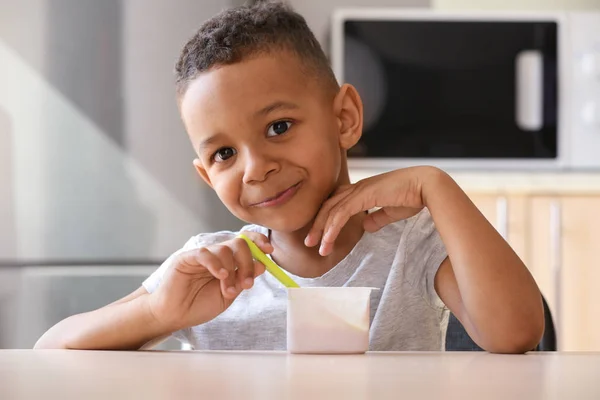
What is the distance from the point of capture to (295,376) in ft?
2.07

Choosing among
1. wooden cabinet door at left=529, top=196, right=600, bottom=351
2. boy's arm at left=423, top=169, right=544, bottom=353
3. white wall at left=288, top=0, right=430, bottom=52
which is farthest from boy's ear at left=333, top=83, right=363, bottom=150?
white wall at left=288, top=0, right=430, bottom=52

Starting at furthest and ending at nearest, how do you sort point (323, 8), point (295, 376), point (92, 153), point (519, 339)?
point (323, 8) < point (92, 153) < point (519, 339) < point (295, 376)

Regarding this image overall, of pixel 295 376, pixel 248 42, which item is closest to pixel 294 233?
pixel 248 42

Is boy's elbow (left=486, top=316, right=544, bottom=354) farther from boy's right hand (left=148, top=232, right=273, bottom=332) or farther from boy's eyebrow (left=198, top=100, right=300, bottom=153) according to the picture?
boy's eyebrow (left=198, top=100, right=300, bottom=153)

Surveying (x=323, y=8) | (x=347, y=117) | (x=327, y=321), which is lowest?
(x=327, y=321)

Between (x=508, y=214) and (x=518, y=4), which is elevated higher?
(x=518, y=4)

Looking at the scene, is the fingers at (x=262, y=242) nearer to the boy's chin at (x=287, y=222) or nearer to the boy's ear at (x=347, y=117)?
the boy's chin at (x=287, y=222)

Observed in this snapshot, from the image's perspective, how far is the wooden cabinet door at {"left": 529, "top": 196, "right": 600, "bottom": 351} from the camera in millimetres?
2717

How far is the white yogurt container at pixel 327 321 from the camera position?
0.88m

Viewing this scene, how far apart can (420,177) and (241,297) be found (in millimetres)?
358

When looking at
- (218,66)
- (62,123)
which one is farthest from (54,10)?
(218,66)

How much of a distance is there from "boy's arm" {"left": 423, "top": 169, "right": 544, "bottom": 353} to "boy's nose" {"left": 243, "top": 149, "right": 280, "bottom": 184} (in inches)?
8.1

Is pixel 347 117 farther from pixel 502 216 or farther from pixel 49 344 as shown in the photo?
pixel 502 216

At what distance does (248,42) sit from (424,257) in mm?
382
